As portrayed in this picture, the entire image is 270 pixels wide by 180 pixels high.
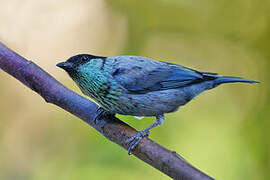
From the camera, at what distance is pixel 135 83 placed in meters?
3.09

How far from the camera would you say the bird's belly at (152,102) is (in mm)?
3012

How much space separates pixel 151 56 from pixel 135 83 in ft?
5.17

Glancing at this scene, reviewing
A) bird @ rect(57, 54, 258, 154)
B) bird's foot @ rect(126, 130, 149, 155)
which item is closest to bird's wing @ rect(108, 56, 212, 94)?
bird @ rect(57, 54, 258, 154)

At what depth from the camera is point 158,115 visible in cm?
319

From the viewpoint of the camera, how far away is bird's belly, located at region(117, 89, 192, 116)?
119 inches

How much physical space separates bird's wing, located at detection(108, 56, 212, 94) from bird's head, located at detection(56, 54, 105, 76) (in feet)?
0.54

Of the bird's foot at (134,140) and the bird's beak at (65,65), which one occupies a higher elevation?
the bird's beak at (65,65)

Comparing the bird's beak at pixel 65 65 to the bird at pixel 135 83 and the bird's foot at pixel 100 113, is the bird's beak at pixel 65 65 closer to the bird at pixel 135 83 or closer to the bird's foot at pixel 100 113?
the bird at pixel 135 83

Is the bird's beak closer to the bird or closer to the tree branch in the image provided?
the bird

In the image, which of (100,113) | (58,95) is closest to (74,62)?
(58,95)

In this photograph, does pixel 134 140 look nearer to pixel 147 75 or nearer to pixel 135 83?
pixel 135 83

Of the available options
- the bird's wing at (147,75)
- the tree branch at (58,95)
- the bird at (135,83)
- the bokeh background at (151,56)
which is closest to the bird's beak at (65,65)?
the bird at (135,83)

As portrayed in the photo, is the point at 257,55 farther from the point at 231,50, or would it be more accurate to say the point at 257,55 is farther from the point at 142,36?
the point at 142,36

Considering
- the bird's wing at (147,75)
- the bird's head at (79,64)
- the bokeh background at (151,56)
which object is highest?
the bird's head at (79,64)
